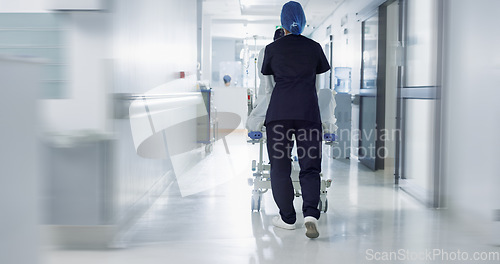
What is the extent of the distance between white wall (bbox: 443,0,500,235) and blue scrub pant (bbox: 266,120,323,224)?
129 cm

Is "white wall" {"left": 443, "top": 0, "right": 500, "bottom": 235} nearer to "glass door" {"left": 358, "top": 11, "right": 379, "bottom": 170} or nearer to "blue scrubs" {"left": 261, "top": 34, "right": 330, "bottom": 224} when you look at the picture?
"blue scrubs" {"left": 261, "top": 34, "right": 330, "bottom": 224}

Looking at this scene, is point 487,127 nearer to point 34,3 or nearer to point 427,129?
point 427,129

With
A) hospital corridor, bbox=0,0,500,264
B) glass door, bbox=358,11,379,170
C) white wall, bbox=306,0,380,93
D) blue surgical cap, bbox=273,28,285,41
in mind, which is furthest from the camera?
white wall, bbox=306,0,380,93

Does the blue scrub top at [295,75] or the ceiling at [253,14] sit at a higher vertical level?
the ceiling at [253,14]

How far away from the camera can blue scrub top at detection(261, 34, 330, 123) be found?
3.67m

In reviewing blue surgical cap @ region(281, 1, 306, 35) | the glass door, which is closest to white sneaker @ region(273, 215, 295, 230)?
blue surgical cap @ region(281, 1, 306, 35)

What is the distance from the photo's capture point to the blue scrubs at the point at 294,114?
368cm

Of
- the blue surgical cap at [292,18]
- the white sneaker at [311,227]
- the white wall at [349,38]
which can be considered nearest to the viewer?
the white sneaker at [311,227]

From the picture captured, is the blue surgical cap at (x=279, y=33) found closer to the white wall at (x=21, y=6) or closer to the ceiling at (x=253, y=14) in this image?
the white wall at (x=21, y=6)

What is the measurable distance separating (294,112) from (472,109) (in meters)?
1.55

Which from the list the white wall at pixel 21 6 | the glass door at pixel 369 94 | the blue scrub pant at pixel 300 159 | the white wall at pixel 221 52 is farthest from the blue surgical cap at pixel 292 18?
the white wall at pixel 221 52

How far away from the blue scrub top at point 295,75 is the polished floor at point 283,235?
89cm

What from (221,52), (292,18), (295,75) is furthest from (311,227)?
(221,52)

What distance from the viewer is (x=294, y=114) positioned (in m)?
3.65
